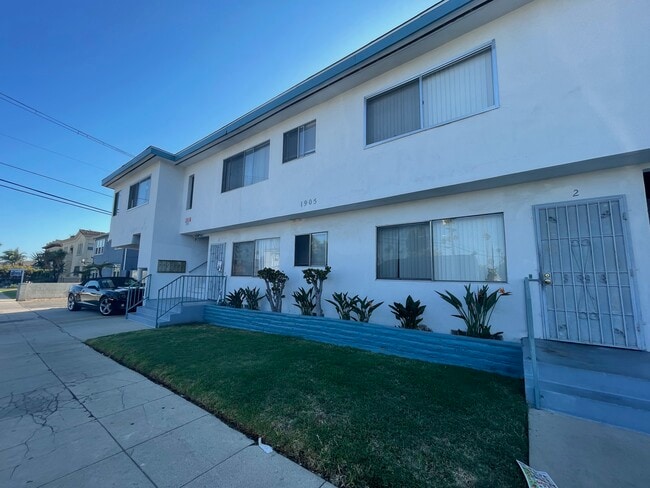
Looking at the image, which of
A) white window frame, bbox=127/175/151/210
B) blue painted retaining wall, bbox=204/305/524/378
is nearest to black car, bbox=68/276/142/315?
white window frame, bbox=127/175/151/210

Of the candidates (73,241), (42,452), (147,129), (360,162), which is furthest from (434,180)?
(73,241)

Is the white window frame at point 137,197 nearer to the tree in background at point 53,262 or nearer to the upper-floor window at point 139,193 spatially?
the upper-floor window at point 139,193

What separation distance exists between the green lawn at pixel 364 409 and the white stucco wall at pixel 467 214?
4.77 ft

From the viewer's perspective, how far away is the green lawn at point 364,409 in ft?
7.97

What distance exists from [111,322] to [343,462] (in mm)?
11398

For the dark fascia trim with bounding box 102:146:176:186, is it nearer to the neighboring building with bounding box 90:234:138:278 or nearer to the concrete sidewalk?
the neighboring building with bounding box 90:234:138:278

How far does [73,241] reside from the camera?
42406 millimetres

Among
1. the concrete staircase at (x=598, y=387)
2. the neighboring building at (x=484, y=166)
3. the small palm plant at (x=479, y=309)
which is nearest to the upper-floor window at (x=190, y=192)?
the neighboring building at (x=484, y=166)

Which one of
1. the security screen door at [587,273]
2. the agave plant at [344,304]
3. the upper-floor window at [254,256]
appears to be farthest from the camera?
the upper-floor window at [254,256]

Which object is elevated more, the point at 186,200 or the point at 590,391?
the point at 186,200

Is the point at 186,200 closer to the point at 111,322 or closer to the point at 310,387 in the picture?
the point at 111,322

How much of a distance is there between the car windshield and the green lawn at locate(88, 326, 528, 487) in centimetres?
862

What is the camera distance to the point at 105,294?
478 inches

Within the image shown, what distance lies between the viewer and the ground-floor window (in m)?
5.54
